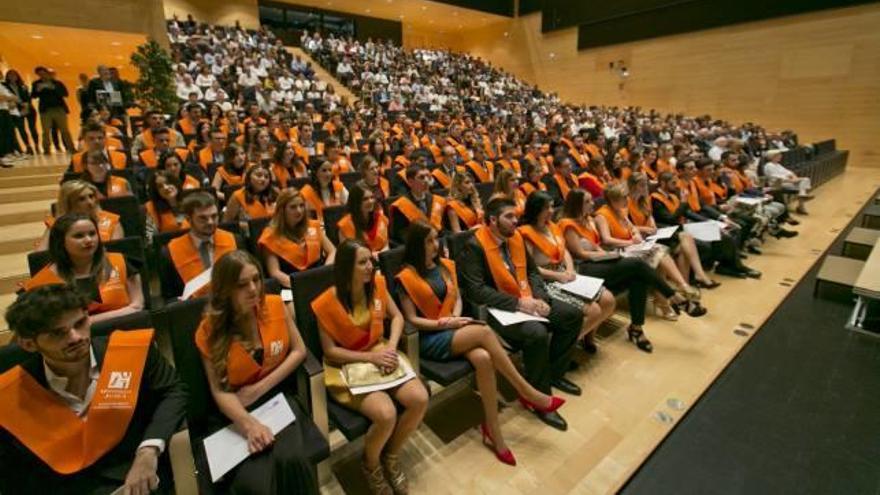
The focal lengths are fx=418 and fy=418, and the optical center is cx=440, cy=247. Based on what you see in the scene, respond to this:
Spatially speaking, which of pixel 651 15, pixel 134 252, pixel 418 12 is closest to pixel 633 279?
pixel 134 252

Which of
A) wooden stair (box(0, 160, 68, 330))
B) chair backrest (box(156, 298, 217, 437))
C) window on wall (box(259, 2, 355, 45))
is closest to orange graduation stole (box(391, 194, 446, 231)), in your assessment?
chair backrest (box(156, 298, 217, 437))

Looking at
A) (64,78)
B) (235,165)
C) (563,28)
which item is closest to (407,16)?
(563,28)

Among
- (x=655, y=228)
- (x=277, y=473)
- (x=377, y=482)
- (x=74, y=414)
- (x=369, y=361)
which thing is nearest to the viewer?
(x=74, y=414)

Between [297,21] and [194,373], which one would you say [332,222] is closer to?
[194,373]

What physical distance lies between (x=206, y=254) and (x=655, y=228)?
12.0ft

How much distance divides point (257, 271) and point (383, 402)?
742mm

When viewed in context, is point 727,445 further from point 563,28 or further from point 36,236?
point 563,28

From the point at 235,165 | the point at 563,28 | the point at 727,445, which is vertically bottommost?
the point at 727,445

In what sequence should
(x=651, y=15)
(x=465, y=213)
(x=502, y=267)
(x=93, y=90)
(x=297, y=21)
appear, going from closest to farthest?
(x=502, y=267) → (x=465, y=213) → (x=93, y=90) → (x=651, y=15) → (x=297, y=21)

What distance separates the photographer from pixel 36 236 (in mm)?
3816

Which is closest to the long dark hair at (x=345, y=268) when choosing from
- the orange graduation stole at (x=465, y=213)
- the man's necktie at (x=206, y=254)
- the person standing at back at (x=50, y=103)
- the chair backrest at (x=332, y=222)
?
the man's necktie at (x=206, y=254)

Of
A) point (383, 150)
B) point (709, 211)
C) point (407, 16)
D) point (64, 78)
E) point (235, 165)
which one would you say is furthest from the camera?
point (407, 16)

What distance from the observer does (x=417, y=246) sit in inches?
87.5

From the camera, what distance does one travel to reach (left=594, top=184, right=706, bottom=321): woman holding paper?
3320 mm
